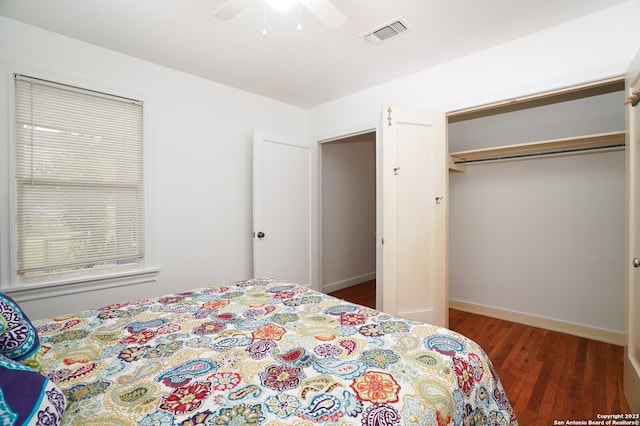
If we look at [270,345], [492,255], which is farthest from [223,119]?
[492,255]

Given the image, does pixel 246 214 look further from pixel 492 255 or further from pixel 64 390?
pixel 492 255

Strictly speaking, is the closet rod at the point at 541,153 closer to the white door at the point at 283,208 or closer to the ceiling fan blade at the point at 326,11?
the white door at the point at 283,208

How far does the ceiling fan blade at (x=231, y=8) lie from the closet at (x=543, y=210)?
2106 millimetres

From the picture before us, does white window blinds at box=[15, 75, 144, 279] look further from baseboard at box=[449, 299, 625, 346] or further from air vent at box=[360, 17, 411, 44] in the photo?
baseboard at box=[449, 299, 625, 346]

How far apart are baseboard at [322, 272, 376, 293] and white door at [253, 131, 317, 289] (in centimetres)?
52

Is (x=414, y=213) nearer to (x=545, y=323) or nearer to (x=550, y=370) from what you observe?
(x=550, y=370)

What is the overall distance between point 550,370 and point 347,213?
10.3 ft

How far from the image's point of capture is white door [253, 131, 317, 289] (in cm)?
330

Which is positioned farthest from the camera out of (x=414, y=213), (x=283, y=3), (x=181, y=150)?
(x=181, y=150)

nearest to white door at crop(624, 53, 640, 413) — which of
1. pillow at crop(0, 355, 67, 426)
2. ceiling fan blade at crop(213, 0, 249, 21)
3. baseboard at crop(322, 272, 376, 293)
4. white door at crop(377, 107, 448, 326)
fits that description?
white door at crop(377, 107, 448, 326)

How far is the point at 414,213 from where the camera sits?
2.71m

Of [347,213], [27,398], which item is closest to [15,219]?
[27,398]

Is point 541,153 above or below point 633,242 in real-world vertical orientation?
above

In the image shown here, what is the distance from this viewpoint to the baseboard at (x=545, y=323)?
2.65m
